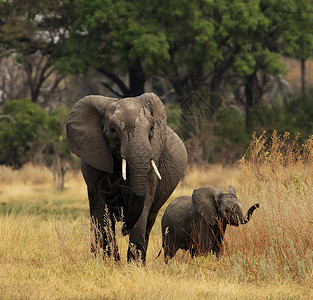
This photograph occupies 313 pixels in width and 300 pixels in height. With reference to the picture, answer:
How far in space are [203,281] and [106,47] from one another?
77.0ft

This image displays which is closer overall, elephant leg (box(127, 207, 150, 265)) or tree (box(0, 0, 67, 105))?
elephant leg (box(127, 207, 150, 265))

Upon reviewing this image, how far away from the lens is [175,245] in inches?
375

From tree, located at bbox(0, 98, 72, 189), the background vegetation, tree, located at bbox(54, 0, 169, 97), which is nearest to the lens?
the background vegetation

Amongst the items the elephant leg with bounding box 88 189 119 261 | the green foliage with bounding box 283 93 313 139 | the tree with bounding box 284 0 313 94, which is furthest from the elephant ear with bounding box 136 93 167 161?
the tree with bounding box 284 0 313 94

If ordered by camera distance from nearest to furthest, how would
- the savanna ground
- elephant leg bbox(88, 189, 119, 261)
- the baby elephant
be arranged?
the savanna ground, elephant leg bbox(88, 189, 119, 261), the baby elephant

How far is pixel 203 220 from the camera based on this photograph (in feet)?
29.8

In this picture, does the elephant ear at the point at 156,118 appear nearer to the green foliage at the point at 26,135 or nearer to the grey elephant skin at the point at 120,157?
the grey elephant skin at the point at 120,157

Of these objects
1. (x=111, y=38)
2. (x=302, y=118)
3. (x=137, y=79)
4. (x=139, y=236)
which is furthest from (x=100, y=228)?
(x=137, y=79)

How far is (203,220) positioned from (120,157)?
86.0 inches

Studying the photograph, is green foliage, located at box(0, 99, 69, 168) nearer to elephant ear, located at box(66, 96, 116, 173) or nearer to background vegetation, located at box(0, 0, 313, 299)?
background vegetation, located at box(0, 0, 313, 299)

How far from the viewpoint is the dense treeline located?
1049 inches

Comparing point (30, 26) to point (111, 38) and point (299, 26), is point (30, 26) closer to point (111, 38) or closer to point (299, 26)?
point (111, 38)

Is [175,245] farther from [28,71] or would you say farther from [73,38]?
[28,71]

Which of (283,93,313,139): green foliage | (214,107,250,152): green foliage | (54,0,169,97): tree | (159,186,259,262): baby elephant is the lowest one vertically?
(214,107,250,152): green foliage
